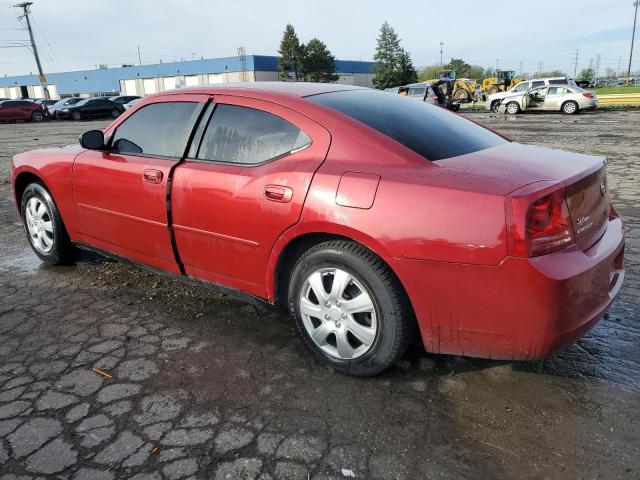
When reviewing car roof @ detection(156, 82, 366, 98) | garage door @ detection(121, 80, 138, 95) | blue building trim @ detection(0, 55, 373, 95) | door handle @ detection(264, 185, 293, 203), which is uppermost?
blue building trim @ detection(0, 55, 373, 95)

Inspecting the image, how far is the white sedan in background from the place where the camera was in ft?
76.4

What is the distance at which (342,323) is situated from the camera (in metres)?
2.66

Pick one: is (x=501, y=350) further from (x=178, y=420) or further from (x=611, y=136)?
(x=611, y=136)

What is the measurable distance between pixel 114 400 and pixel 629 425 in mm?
2434

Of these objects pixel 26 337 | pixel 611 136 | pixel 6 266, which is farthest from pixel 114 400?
pixel 611 136

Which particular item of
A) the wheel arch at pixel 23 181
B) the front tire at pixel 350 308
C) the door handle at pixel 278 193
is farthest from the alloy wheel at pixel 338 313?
the wheel arch at pixel 23 181

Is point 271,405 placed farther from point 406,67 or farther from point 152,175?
point 406,67

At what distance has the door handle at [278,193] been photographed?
105 inches

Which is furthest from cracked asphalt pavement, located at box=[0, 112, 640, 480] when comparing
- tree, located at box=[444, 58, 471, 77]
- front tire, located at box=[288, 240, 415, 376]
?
tree, located at box=[444, 58, 471, 77]

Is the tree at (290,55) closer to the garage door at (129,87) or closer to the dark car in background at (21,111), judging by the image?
the garage door at (129,87)

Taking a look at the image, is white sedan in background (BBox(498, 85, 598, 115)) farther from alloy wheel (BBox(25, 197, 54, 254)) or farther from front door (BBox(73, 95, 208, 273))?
alloy wheel (BBox(25, 197, 54, 254))

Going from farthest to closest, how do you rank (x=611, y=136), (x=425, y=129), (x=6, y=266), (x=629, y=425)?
(x=611, y=136) < (x=6, y=266) < (x=425, y=129) < (x=629, y=425)

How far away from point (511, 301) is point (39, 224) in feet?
13.3

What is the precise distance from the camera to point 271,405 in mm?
2490
